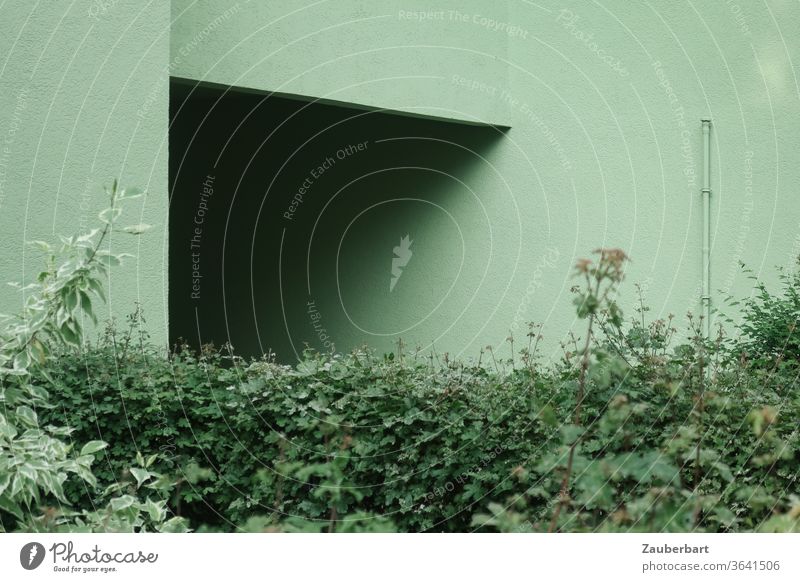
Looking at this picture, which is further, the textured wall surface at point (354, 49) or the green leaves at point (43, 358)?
the textured wall surface at point (354, 49)

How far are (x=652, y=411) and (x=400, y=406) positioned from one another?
121cm

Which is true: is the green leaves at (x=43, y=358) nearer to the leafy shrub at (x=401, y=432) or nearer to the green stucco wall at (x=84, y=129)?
the leafy shrub at (x=401, y=432)

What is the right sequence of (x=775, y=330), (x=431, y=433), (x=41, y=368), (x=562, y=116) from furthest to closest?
(x=562, y=116), (x=775, y=330), (x=431, y=433), (x=41, y=368)

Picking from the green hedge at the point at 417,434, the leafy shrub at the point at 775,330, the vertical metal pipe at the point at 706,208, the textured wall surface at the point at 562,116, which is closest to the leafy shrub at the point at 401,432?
the green hedge at the point at 417,434

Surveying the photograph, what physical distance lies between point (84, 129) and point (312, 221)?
Result: 169 inches

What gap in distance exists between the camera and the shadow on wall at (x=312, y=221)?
9.67 m

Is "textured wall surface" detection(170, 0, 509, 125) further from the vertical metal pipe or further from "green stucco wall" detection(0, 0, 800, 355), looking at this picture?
the vertical metal pipe

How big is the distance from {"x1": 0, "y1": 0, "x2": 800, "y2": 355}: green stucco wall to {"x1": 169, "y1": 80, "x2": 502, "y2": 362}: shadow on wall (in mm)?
58

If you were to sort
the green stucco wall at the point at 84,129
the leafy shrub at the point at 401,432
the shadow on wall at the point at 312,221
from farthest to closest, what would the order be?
the shadow on wall at the point at 312,221 → the green stucco wall at the point at 84,129 → the leafy shrub at the point at 401,432

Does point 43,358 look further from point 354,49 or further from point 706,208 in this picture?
point 706,208

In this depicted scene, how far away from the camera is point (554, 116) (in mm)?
9211

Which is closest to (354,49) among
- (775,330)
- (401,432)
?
(775,330)

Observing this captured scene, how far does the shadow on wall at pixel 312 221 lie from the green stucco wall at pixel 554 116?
0.06 meters

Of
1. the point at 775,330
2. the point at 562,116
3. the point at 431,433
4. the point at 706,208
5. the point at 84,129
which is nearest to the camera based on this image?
the point at 431,433
